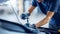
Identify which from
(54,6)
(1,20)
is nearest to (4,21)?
(1,20)

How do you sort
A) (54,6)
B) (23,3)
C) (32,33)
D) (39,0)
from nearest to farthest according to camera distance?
(32,33)
(54,6)
(39,0)
(23,3)

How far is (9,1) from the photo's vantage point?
47.2 inches

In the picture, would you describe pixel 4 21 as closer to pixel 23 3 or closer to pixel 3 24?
pixel 3 24

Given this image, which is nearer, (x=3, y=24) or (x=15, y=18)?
(x=3, y=24)

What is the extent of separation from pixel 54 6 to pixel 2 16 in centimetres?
87

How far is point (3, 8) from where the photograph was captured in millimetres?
1131

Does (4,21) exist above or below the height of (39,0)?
below

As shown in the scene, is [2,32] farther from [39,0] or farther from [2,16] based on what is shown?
[39,0]

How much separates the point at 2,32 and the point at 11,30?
68mm

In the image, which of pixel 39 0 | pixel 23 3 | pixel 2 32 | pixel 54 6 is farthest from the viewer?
pixel 23 3

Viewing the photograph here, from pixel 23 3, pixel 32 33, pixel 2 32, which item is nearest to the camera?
pixel 2 32

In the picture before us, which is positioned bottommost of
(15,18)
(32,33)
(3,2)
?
(32,33)

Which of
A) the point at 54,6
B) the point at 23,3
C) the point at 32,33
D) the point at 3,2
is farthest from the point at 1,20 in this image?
the point at 23,3

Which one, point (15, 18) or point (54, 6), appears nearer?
point (15, 18)
